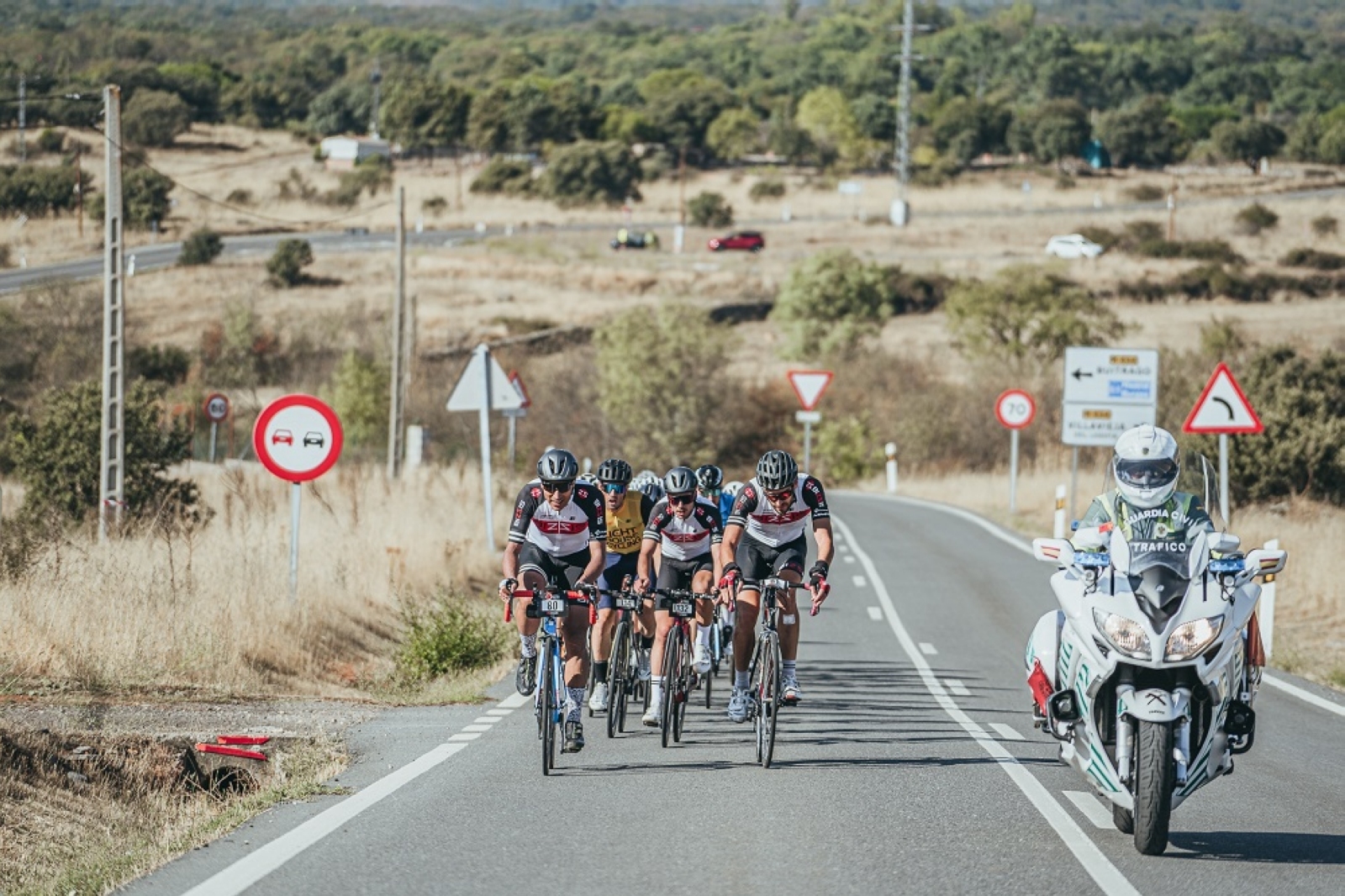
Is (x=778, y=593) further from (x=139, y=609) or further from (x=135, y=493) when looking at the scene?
(x=135, y=493)

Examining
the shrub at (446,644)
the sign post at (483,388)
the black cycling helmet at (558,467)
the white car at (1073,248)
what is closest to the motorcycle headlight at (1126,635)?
the black cycling helmet at (558,467)

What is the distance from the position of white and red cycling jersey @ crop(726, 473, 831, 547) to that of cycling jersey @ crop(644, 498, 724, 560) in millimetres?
725

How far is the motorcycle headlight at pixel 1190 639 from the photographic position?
7363mm

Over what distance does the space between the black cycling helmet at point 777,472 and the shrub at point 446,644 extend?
18.0 feet

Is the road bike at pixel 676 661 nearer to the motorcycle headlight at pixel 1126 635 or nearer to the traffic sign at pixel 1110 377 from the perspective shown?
the motorcycle headlight at pixel 1126 635

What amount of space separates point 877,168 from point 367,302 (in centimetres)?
6763

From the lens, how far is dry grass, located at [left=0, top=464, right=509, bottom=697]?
13.2m

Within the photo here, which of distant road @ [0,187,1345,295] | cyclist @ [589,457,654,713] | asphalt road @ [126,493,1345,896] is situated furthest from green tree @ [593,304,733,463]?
cyclist @ [589,457,654,713]

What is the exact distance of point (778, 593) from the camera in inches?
422

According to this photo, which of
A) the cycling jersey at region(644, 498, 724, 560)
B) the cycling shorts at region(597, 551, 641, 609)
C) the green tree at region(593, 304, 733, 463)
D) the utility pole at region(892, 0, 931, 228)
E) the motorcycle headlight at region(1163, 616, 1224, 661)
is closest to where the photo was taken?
the motorcycle headlight at region(1163, 616, 1224, 661)

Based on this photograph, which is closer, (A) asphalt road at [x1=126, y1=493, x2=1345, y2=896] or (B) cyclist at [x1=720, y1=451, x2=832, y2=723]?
(A) asphalt road at [x1=126, y1=493, x2=1345, y2=896]

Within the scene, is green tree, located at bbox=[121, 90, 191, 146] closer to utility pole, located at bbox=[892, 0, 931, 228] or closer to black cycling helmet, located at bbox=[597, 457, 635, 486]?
utility pole, located at bbox=[892, 0, 931, 228]

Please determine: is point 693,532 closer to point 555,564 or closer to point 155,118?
point 555,564

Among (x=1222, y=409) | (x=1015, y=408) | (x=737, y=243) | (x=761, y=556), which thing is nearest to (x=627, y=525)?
(x=761, y=556)
